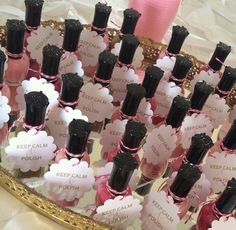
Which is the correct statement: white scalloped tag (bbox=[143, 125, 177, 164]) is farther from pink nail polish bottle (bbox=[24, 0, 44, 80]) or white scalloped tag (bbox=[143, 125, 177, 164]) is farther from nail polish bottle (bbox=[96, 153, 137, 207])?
pink nail polish bottle (bbox=[24, 0, 44, 80])

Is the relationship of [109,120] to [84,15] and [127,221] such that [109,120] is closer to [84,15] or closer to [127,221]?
[127,221]

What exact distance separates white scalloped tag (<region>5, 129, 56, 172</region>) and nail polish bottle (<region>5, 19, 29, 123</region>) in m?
0.10

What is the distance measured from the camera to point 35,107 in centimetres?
57

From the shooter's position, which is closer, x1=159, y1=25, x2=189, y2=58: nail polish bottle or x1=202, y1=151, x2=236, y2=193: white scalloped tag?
x1=202, y1=151, x2=236, y2=193: white scalloped tag

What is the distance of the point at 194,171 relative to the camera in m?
0.55

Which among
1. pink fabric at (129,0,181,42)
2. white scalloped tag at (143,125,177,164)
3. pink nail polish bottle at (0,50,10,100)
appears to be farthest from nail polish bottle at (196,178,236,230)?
pink fabric at (129,0,181,42)

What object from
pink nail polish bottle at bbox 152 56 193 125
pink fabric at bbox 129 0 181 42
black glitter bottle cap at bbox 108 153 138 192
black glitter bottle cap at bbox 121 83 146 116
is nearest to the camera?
black glitter bottle cap at bbox 108 153 138 192

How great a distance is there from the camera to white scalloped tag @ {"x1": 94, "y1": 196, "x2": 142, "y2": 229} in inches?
22.0

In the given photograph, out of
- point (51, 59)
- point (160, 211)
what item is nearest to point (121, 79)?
point (51, 59)

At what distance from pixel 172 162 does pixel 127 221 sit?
0.15 meters

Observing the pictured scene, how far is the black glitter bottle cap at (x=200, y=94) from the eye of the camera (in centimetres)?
68

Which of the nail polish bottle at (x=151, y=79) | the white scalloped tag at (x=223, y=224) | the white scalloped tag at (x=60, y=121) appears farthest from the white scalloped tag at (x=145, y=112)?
the white scalloped tag at (x=223, y=224)

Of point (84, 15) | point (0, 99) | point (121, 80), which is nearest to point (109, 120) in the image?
point (121, 80)

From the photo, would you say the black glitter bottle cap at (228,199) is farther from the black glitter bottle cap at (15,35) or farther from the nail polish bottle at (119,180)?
the black glitter bottle cap at (15,35)
